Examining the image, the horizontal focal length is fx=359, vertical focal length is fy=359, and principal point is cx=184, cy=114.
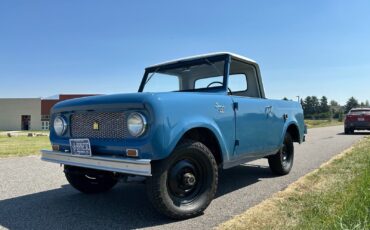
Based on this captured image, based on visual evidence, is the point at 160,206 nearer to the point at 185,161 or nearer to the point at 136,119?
the point at 185,161

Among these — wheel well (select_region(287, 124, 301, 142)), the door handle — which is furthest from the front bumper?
wheel well (select_region(287, 124, 301, 142))

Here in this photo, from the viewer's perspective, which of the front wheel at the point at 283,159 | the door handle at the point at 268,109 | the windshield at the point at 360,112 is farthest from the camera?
the windshield at the point at 360,112

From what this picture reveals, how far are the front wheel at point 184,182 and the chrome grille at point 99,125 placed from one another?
56 cm

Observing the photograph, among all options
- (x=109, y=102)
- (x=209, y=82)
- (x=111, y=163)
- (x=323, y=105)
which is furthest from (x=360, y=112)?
(x=323, y=105)

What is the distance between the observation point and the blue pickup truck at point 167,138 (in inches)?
138

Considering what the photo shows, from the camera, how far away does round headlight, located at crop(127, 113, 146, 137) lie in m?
3.51

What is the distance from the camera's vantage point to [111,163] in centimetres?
349

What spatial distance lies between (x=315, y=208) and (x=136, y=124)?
6.73 ft

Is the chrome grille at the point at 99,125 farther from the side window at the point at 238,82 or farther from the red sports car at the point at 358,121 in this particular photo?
the red sports car at the point at 358,121

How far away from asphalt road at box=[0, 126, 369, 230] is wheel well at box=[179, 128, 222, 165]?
0.62 meters

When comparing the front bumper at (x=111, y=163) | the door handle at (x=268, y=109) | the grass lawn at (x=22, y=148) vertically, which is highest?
the door handle at (x=268, y=109)

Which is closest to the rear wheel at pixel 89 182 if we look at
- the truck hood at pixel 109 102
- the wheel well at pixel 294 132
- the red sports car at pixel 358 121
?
the truck hood at pixel 109 102

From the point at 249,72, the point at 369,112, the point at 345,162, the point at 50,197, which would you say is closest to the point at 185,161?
the point at 50,197

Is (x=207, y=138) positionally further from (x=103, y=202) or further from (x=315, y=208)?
(x=103, y=202)
